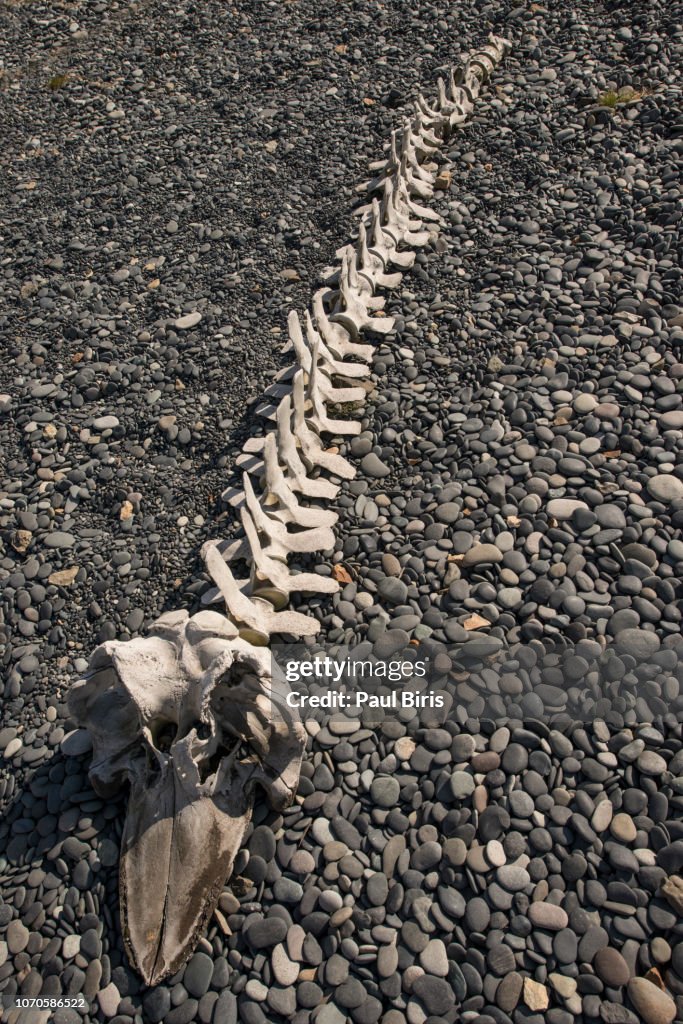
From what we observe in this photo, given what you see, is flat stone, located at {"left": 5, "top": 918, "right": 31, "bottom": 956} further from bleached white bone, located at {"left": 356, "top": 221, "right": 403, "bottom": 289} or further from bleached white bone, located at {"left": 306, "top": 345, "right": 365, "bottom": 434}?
bleached white bone, located at {"left": 356, "top": 221, "right": 403, "bottom": 289}

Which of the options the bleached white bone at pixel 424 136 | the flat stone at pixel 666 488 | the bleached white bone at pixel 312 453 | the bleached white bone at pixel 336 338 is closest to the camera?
the flat stone at pixel 666 488

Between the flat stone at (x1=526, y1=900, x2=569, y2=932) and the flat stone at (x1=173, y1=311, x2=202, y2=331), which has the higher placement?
the flat stone at (x1=173, y1=311, x2=202, y2=331)

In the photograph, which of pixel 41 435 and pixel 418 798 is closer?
pixel 418 798

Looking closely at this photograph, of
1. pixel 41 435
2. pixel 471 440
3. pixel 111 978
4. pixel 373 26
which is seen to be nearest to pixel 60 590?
pixel 41 435

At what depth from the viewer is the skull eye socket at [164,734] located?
3.18 m

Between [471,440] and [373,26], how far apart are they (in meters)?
6.18

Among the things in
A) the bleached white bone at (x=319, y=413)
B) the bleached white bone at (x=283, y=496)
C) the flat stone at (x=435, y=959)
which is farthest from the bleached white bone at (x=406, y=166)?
the flat stone at (x=435, y=959)

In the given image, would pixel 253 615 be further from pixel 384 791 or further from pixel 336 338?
pixel 336 338

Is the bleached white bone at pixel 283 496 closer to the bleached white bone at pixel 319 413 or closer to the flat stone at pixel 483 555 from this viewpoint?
the bleached white bone at pixel 319 413

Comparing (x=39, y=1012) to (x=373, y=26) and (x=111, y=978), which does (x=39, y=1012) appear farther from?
(x=373, y=26)

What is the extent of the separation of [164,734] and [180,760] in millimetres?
291

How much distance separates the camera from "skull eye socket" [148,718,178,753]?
10.4 feet

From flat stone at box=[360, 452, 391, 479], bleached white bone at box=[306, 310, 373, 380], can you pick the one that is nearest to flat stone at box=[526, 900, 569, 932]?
flat stone at box=[360, 452, 391, 479]

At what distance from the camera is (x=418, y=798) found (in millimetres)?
3479
